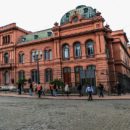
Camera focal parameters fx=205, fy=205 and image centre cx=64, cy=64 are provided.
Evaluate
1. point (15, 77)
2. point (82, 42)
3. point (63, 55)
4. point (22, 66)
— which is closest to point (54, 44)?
point (63, 55)

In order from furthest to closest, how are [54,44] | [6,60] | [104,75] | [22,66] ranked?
[6,60]
[22,66]
[54,44]
[104,75]

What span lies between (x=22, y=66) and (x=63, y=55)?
1070cm

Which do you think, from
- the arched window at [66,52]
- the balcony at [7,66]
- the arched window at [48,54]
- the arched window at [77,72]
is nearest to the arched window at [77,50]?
the arched window at [66,52]

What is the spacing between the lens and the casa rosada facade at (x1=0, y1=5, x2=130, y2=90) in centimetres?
3584

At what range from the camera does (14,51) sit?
1845 inches

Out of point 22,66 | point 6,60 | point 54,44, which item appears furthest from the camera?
point 6,60

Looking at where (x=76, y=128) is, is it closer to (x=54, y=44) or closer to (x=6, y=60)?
(x=54, y=44)

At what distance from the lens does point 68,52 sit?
39.7 metres

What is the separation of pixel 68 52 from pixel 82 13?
796 cm

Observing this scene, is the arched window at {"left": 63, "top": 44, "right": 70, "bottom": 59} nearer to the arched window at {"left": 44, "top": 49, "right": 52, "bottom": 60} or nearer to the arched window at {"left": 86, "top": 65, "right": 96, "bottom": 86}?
the arched window at {"left": 44, "top": 49, "right": 52, "bottom": 60}

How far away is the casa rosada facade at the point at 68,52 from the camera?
118 feet

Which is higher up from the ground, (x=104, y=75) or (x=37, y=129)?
(x=104, y=75)

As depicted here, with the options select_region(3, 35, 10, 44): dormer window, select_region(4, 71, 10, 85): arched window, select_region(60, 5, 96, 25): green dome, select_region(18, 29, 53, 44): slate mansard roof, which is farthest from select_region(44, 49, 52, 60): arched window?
select_region(3, 35, 10, 44): dormer window

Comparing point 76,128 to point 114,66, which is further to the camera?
point 114,66
